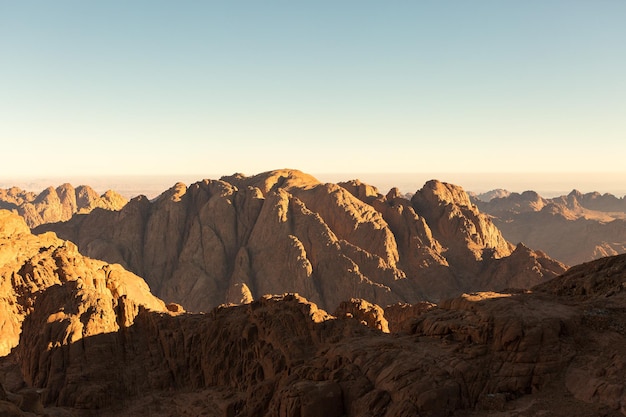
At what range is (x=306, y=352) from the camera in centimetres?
3981

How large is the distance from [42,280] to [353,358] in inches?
1833

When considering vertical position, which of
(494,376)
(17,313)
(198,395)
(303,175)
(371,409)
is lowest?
(198,395)

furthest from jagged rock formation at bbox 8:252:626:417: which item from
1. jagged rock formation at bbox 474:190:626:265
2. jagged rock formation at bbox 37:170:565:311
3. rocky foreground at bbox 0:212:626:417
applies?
jagged rock formation at bbox 474:190:626:265

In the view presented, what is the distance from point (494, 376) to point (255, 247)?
71.5 metres

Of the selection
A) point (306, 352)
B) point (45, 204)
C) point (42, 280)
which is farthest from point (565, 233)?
point (45, 204)

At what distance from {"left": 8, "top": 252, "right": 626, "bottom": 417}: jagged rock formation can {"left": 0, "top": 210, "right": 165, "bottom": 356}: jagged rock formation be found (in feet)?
6.00

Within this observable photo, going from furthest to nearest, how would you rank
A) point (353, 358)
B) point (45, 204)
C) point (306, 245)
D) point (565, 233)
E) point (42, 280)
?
point (45, 204) < point (565, 233) < point (306, 245) < point (42, 280) < point (353, 358)

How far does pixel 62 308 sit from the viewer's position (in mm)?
46312

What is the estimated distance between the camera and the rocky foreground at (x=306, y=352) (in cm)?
2614

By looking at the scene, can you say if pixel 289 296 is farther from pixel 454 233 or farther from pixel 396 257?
pixel 454 233

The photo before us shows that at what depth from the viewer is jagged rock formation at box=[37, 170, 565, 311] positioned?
285 ft

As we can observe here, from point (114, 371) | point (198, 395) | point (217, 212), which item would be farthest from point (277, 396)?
point (217, 212)

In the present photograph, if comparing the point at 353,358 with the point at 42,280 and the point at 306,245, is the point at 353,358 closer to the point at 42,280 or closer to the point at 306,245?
the point at 42,280

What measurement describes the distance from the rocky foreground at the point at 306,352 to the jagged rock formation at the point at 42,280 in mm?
213
